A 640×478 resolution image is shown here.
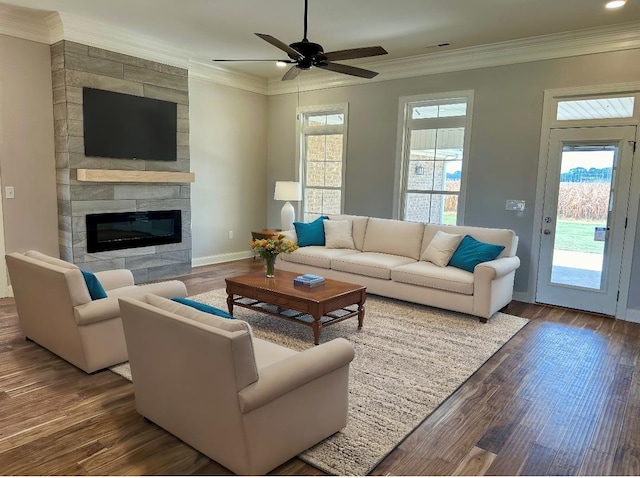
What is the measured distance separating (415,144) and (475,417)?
4305 mm

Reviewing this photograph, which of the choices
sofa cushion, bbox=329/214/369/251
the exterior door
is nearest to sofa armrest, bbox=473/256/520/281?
the exterior door

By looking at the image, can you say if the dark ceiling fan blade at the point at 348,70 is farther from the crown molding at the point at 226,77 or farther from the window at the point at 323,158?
the crown molding at the point at 226,77

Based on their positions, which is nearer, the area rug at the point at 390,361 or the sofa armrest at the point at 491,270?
the area rug at the point at 390,361

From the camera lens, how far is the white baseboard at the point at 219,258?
6898mm

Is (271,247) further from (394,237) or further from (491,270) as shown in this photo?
(491,270)

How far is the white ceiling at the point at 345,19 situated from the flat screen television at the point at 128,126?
754 mm

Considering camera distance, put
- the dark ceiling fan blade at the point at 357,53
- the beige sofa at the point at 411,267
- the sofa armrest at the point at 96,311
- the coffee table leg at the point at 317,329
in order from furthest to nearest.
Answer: the beige sofa at the point at 411,267 → the coffee table leg at the point at 317,329 → the dark ceiling fan blade at the point at 357,53 → the sofa armrest at the point at 96,311

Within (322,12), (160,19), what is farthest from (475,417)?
(160,19)

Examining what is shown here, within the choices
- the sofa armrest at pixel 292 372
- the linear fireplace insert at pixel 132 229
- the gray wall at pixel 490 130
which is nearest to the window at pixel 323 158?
the gray wall at pixel 490 130

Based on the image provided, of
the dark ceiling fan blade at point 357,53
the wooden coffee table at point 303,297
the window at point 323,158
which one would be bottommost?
the wooden coffee table at point 303,297

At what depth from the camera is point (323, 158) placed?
23.9 ft

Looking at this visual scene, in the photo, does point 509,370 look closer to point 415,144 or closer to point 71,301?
point 71,301

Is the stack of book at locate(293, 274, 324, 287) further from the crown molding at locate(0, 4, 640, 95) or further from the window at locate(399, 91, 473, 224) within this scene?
the crown molding at locate(0, 4, 640, 95)

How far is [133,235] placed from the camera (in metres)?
5.72
